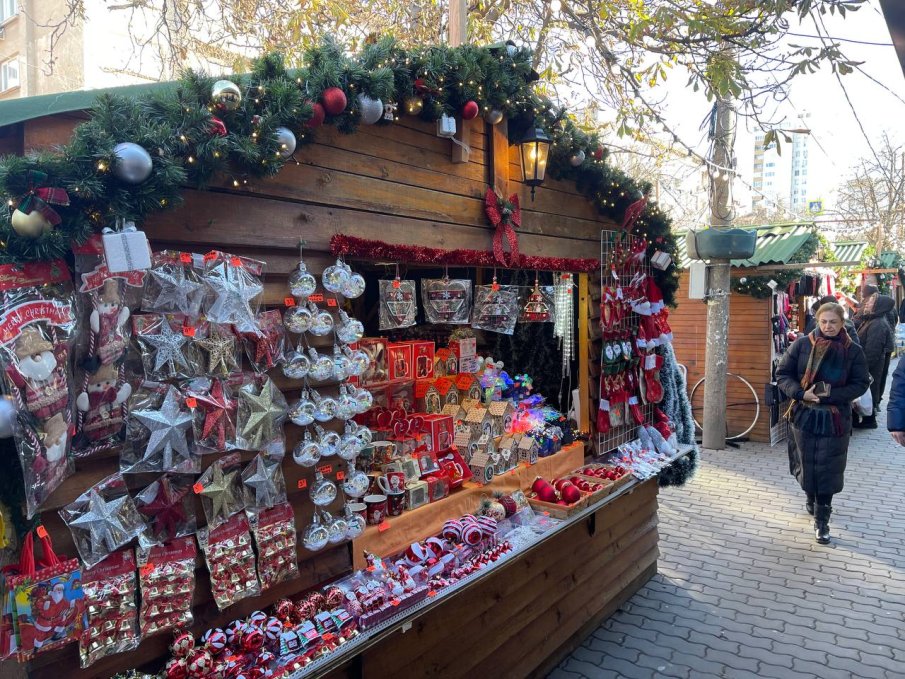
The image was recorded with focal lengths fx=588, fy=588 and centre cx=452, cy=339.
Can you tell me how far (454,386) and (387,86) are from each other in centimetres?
222

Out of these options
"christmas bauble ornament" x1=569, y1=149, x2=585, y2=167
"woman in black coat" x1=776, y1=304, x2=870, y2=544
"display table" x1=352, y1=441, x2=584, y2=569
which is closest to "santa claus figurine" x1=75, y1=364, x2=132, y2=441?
"display table" x1=352, y1=441, x2=584, y2=569

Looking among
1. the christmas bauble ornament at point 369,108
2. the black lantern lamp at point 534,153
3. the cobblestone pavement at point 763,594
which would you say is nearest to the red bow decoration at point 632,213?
the black lantern lamp at point 534,153

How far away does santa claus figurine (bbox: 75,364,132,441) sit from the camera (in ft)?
5.96

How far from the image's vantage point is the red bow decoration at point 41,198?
159 centimetres

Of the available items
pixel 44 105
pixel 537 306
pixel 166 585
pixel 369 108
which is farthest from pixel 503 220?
pixel 166 585

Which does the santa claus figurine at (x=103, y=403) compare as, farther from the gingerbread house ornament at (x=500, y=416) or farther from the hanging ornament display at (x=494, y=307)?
the gingerbread house ornament at (x=500, y=416)

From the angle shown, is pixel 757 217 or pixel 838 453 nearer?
pixel 838 453

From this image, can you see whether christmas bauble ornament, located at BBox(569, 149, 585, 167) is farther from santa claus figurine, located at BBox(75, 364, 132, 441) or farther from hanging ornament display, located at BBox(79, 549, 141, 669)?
hanging ornament display, located at BBox(79, 549, 141, 669)

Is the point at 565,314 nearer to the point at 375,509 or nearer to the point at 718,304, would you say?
the point at 375,509

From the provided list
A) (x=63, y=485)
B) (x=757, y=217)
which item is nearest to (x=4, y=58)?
(x=63, y=485)

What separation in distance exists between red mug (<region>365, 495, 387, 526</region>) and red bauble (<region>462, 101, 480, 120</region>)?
2059 millimetres

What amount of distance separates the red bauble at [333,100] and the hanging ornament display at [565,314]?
267 centimetres

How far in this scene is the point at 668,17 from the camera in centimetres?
431

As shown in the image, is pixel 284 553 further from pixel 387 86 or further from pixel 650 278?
pixel 650 278
